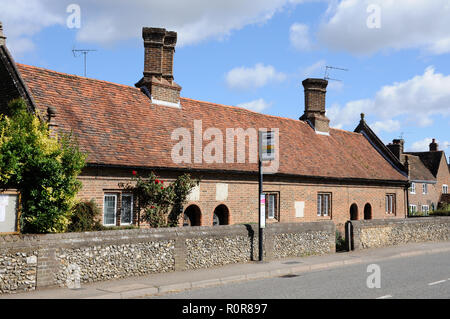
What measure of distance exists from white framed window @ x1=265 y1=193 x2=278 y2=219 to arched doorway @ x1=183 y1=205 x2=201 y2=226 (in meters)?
4.51

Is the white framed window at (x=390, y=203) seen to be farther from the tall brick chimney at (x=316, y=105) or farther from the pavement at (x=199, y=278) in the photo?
the pavement at (x=199, y=278)

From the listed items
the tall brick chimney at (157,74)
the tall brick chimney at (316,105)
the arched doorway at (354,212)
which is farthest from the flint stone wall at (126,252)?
the tall brick chimney at (316,105)

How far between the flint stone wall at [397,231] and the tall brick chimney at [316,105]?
8.71 meters

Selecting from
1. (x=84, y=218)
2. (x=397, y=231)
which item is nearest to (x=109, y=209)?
(x=84, y=218)

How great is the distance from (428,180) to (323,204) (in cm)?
3406

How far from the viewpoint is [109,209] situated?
1694cm

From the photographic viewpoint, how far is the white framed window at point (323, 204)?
2612cm

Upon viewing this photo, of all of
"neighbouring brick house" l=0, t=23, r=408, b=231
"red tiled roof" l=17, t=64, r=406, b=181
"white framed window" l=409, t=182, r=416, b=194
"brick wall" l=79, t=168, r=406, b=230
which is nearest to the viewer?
"brick wall" l=79, t=168, r=406, b=230

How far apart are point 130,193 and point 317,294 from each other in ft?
29.4

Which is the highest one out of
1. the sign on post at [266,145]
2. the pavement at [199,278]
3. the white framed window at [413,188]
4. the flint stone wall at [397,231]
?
the sign on post at [266,145]

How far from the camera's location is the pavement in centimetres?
1048

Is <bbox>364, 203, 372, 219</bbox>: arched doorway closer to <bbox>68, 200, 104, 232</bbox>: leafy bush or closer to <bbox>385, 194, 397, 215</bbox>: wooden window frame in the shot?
<bbox>385, 194, 397, 215</bbox>: wooden window frame

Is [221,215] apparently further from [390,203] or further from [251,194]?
[390,203]

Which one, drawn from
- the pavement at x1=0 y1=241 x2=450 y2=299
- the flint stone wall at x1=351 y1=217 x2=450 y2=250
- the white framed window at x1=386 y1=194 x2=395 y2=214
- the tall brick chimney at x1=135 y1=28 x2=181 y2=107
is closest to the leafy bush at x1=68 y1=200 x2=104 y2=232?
the pavement at x1=0 y1=241 x2=450 y2=299
